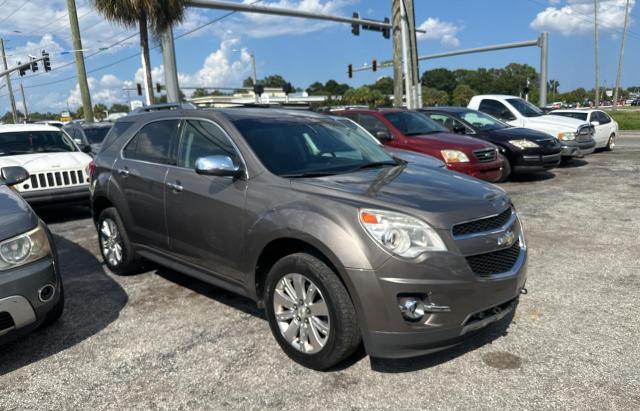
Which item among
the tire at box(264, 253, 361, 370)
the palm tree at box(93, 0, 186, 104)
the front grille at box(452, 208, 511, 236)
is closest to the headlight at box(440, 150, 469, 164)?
the front grille at box(452, 208, 511, 236)

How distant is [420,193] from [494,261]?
24.5 inches

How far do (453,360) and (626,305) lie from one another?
1814mm

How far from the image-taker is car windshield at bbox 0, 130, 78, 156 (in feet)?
28.7

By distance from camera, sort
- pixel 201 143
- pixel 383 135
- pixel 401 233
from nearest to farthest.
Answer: pixel 401 233 < pixel 201 143 < pixel 383 135

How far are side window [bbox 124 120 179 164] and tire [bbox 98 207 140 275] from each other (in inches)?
27.2

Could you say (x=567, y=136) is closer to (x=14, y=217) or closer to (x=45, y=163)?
(x=45, y=163)

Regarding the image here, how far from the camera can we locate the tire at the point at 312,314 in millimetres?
2973

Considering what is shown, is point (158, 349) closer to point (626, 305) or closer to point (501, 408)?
point (501, 408)

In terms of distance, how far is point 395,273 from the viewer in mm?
2812

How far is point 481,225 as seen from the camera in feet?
10.2

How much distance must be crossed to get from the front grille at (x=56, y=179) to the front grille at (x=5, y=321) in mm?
5269

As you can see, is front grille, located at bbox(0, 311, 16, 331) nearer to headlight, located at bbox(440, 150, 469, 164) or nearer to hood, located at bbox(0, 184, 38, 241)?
hood, located at bbox(0, 184, 38, 241)

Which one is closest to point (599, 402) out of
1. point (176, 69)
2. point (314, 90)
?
point (176, 69)

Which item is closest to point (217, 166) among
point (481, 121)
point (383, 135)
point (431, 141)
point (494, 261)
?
point (494, 261)
